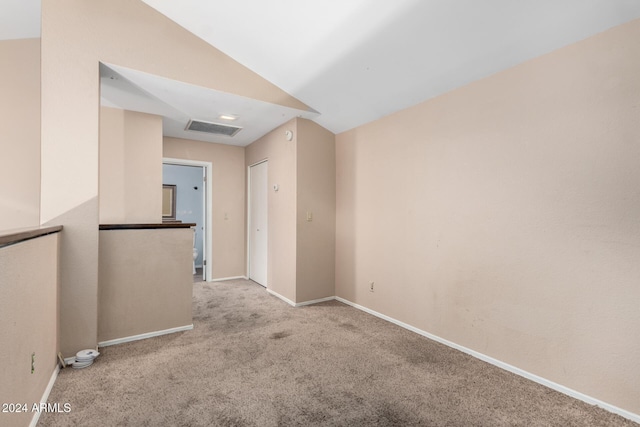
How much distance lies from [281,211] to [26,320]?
2.85 metres

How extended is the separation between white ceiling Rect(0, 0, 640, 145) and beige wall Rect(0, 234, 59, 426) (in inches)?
69.4

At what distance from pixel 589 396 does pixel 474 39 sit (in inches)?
97.7

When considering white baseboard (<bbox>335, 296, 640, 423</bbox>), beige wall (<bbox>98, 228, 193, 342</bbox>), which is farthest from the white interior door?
white baseboard (<bbox>335, 296, 640, 423</bbox>)

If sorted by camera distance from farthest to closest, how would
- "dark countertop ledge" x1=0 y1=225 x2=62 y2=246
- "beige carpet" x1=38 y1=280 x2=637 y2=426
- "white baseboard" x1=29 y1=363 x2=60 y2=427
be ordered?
1. "beige carpet" x1=38 y1=280 x2=637 y2=426
2. "white baseboard" x1=29 y1=363 x2=60 y2=427
3. "dark countertop ledge" x1=0 y1=225 x2=62 y2=246

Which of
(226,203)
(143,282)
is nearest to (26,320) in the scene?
(143,282)

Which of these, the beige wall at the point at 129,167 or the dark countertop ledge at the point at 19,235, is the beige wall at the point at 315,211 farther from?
the dark countertop ledge at the point at 19,235

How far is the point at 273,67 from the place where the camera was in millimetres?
3098

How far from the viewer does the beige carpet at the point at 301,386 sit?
69.2 inches

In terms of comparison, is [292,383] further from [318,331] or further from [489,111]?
[489,111]

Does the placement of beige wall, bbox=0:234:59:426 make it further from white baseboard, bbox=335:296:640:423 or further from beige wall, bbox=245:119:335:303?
white baseboard, bbox=335:296:640:423

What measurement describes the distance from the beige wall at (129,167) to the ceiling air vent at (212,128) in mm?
416

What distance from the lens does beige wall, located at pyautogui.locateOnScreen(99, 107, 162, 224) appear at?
3725mm

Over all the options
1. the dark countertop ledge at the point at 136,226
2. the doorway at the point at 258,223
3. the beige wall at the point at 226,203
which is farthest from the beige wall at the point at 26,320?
the beige wall at the point at 226,203

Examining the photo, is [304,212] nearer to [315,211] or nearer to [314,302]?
[315,211]
